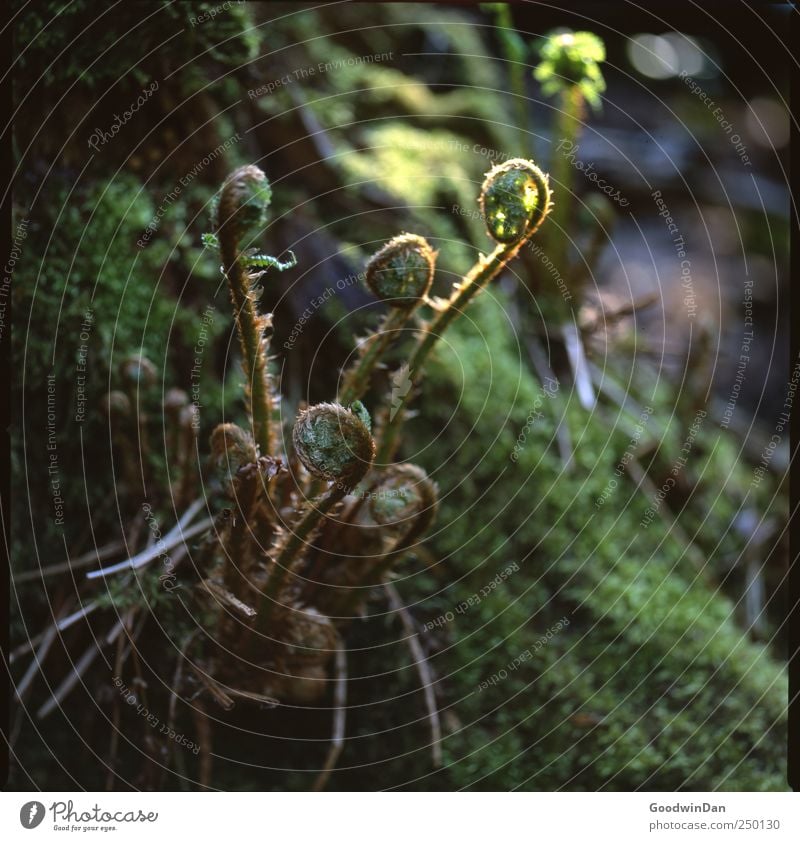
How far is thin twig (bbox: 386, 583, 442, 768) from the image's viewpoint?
0.82 metres

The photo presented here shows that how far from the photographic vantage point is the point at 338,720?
31.7 inches

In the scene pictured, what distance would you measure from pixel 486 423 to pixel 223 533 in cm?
42

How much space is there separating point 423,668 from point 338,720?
0.11m

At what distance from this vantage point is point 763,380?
1.71 m

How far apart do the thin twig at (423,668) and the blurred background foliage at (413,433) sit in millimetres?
12

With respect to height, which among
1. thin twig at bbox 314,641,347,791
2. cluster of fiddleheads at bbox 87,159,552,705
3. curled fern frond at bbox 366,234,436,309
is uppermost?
curled fern frond at bbox 366,234,436,309

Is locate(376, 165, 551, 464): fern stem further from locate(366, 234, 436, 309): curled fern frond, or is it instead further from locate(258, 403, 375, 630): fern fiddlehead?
locate(258, 403, 375, 630): fern fiddlehead

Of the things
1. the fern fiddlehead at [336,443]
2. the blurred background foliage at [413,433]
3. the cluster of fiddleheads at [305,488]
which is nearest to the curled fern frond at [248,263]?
the cluster of fiddleheads at [305,488]

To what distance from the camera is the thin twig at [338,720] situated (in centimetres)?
80

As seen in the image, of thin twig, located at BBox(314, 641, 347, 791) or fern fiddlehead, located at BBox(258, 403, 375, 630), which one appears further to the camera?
thin twig, located at BBox(314, 641, 347, 791)

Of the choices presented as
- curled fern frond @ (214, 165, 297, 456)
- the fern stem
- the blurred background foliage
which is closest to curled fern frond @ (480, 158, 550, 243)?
the fern stem

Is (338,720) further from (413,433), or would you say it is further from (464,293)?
(464,293)

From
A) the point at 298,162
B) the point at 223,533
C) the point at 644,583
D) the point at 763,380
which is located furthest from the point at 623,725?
the point at 763,380

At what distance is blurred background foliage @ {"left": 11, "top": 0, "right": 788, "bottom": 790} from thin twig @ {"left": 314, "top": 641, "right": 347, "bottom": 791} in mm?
14
